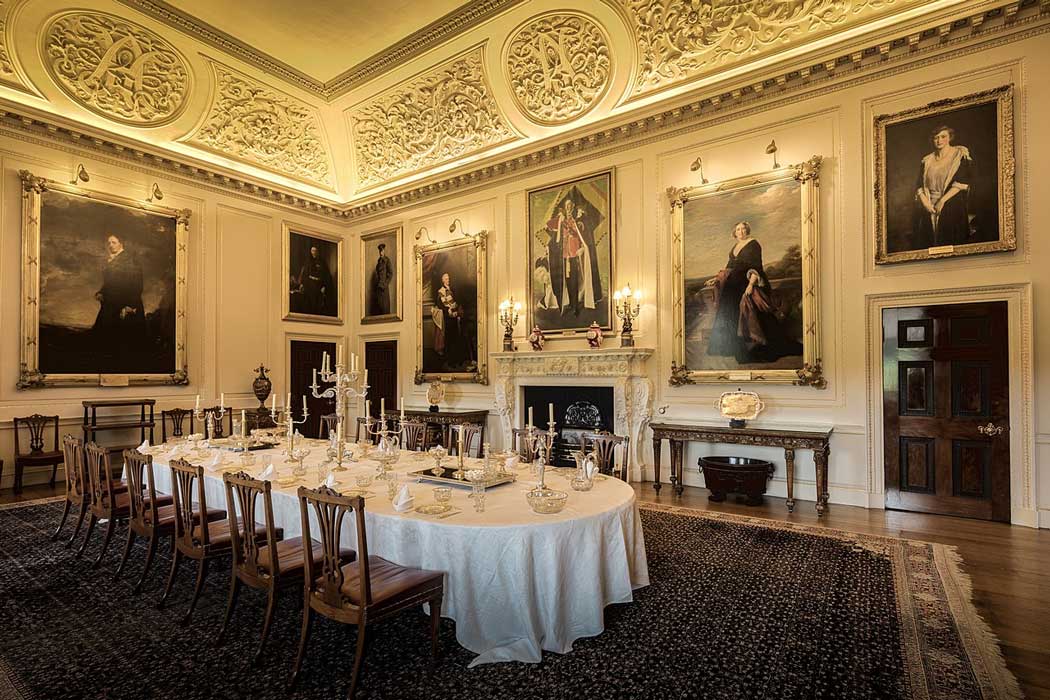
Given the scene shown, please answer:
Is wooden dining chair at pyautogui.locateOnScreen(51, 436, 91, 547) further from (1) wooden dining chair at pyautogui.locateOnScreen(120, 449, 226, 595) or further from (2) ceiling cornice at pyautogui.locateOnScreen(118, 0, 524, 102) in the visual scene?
(2) ceiling cornice at pyautogui.locateOnScreen(118, 0, 524, 102)

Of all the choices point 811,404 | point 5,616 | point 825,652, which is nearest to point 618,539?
point 825,652

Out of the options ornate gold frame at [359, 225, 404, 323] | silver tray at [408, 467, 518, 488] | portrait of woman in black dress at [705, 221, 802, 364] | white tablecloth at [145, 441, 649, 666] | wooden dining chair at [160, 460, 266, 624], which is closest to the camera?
white tablecloth at [145, 441, 649, 666]

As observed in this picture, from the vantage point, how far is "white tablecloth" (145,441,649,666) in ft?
9.89

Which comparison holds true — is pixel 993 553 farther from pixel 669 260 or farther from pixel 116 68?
pixel 116 68

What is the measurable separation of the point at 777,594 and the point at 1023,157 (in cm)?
546

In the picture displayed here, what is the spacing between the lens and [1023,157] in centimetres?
576

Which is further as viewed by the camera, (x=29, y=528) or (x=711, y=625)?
(x=29, y=528)

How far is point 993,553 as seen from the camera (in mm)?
4793

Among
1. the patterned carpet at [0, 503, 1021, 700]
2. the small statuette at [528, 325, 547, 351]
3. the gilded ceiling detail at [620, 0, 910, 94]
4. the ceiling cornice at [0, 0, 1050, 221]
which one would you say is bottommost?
the patterned carpet at [0, 503, 1021, 700]

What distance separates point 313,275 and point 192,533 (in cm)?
830

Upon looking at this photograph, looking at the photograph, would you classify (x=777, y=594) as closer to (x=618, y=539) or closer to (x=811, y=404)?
(x=618, y=539)

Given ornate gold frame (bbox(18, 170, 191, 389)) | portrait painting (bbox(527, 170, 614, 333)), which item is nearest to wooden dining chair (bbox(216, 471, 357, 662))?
portrait painting (bbox(527, 170, 614, 333))

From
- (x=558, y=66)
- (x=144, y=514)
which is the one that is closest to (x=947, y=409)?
(x=558, y=66)

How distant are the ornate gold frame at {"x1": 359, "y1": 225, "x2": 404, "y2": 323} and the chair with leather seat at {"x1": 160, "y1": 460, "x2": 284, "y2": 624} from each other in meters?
7.38
